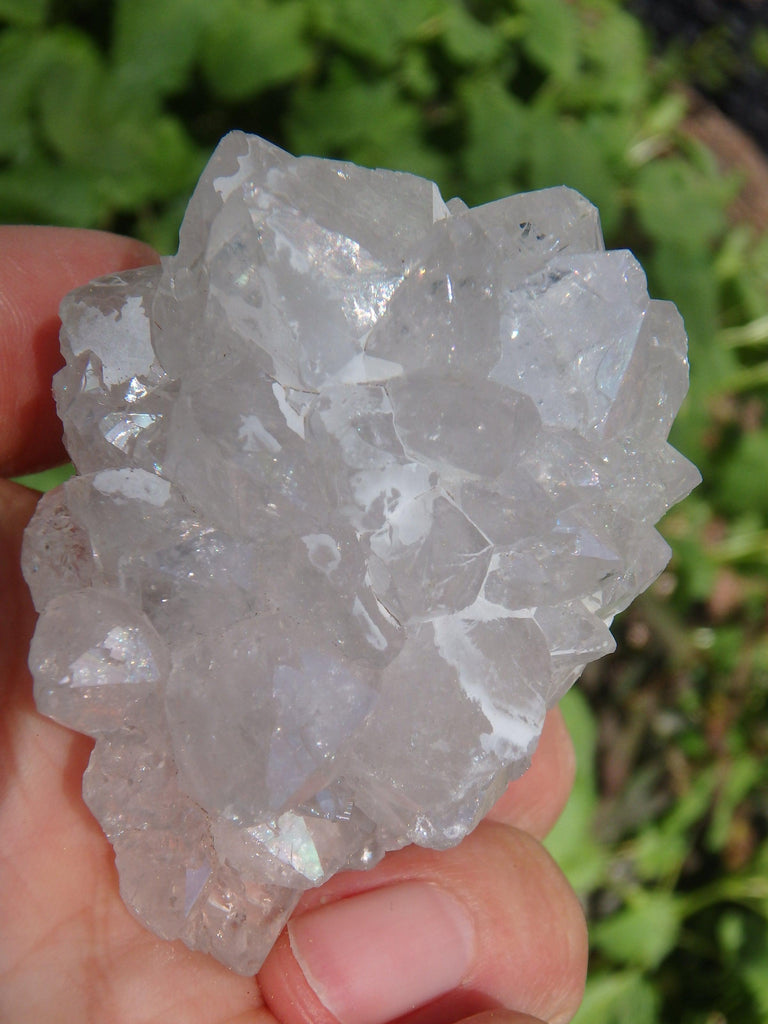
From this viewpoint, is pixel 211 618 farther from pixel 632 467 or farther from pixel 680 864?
pixel 680 864

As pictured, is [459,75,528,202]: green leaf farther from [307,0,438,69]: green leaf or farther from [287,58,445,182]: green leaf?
[307,0,438,69]: green leaf

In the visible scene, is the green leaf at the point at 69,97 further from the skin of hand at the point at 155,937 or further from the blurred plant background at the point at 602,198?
the skin of hand at the point at 155,937

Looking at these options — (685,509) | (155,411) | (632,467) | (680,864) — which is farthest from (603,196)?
(680,864)

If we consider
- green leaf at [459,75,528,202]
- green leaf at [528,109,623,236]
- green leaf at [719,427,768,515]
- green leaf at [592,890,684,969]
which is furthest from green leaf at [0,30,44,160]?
green leaf at [592,890,684,969]

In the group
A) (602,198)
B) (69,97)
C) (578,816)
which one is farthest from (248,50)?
(578,816)

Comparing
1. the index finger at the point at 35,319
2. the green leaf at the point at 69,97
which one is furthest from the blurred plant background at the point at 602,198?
the index finger at the point at 35,319

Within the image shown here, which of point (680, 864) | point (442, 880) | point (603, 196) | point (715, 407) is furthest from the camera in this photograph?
point (715, 407)
